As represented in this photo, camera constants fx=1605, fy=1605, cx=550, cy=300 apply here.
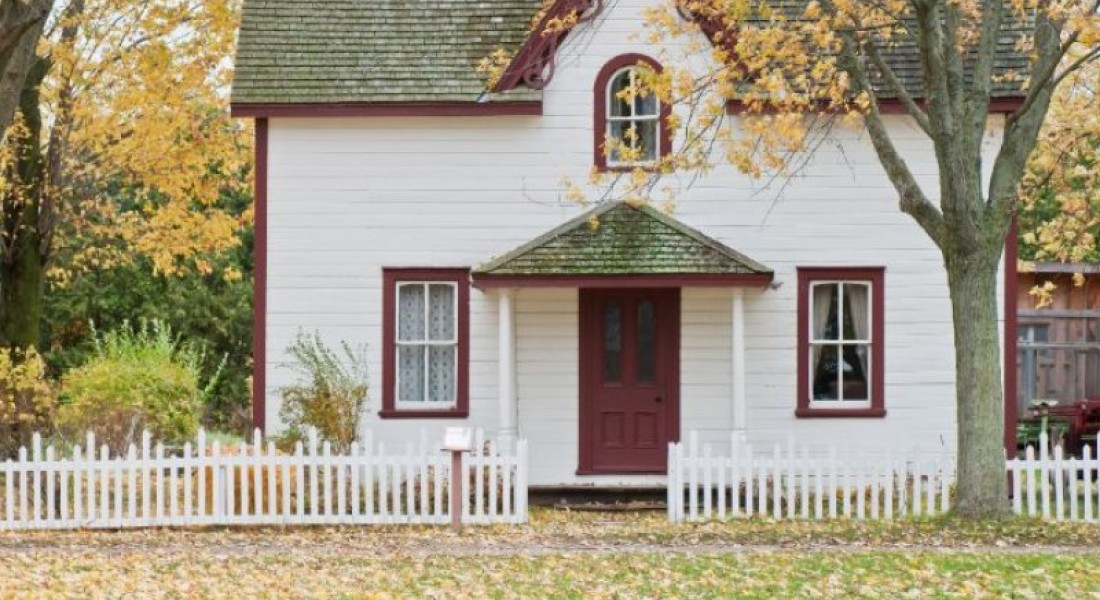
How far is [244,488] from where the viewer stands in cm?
1769

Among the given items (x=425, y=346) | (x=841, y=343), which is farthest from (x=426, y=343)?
(x=841, y=343)

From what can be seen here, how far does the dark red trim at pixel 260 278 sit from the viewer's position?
20797 millimetres

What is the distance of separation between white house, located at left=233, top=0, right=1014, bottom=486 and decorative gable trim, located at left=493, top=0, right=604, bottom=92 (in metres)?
0.09

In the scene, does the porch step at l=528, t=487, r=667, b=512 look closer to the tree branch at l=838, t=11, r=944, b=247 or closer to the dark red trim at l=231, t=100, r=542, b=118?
the dark red trim at l=231, t=100, r=542, b=118

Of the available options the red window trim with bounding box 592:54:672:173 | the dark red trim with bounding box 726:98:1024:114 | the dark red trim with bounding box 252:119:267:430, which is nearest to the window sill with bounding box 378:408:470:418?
the dark red trim with bounding box 252:119:267:430

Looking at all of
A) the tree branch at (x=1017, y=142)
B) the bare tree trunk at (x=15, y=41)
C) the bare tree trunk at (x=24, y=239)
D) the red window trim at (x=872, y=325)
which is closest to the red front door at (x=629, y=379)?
the red window trim at (x=872, y=325)

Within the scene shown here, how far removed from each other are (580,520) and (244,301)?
893 inches

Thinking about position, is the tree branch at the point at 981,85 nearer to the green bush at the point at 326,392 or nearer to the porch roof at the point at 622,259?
the porch roof at the point at 622,259

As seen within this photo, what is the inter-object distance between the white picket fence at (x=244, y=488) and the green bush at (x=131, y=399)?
1.58 m

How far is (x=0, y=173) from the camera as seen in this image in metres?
23.8

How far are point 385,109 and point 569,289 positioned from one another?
333cm

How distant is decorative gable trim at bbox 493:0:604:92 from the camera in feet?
67.5

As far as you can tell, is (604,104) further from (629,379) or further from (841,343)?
(841,343)

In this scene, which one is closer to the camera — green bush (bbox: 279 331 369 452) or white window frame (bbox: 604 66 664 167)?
green bush (bbox: 279 331 369 452)
